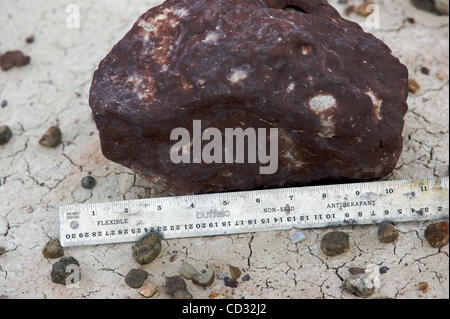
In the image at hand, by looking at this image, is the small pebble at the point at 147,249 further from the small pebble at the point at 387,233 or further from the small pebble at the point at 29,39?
the small pebble at the point at 29,39

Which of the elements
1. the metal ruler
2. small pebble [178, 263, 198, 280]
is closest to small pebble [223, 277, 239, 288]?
small pebble [178, 263, 198, 280]

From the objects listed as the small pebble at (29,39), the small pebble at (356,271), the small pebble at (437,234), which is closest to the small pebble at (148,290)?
the small pebble at (356,271)

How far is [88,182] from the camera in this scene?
3.83 metres

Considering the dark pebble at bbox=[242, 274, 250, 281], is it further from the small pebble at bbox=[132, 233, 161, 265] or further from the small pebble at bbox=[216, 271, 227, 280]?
the small pebble at bbox=[132, 233, 161, 265]

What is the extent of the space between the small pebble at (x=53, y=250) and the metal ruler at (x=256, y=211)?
4cm

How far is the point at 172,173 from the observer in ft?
10.9

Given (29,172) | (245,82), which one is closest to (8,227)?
(29,172)

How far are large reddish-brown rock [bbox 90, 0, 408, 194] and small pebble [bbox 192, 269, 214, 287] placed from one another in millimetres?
516

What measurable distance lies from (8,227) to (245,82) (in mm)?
1929

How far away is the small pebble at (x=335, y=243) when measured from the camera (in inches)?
130

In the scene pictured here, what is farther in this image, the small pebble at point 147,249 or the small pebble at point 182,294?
the small pebble at point 147,249

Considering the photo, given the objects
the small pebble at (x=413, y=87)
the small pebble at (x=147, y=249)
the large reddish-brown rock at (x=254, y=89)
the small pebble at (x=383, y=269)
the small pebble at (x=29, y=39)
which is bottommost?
the small pebble at (x=383, y=269)

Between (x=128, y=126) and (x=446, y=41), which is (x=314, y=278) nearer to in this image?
(x=128, y=126)

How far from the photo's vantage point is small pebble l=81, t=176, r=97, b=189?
3.83 m
